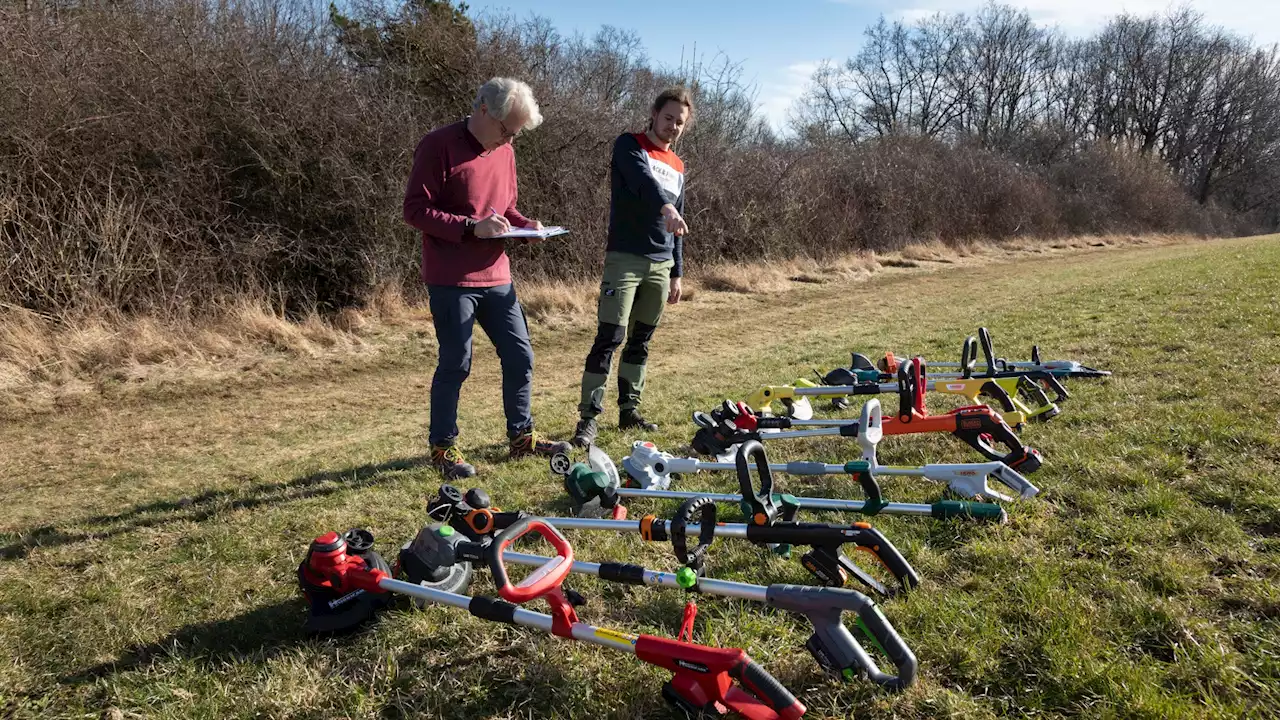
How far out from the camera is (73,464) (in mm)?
5230

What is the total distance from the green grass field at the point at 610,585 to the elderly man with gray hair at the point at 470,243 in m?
0.43

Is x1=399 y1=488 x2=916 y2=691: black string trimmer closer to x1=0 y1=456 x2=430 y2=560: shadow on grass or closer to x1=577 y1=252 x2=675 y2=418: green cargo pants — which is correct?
x1=0 y1=456 x2=430 y2=560: shadow on grass

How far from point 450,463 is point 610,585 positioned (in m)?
1.79

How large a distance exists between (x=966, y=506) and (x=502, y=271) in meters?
2.83

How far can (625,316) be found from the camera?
192 inches

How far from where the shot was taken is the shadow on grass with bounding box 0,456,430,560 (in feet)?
12.1

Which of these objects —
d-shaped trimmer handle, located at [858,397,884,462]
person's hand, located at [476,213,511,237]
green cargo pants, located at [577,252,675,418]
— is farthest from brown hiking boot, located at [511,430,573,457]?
d-shaped trimmer handle, located at [858,397,884,462]

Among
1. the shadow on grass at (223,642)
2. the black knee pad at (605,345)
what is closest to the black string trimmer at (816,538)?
the shadow on grass at (223,642)

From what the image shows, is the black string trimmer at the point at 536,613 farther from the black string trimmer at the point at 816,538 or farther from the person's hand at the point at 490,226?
the person's hand at the point at 490,226

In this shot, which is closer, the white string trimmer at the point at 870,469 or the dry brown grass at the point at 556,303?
the white string trimmer at the point at 870,469

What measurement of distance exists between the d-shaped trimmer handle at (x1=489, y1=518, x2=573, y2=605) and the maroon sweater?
6.84 feet

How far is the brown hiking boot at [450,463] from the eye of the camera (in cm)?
426

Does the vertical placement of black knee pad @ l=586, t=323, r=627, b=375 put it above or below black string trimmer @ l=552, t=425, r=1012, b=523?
above

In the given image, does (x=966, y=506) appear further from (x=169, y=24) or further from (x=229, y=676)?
(x=169, y=24)
